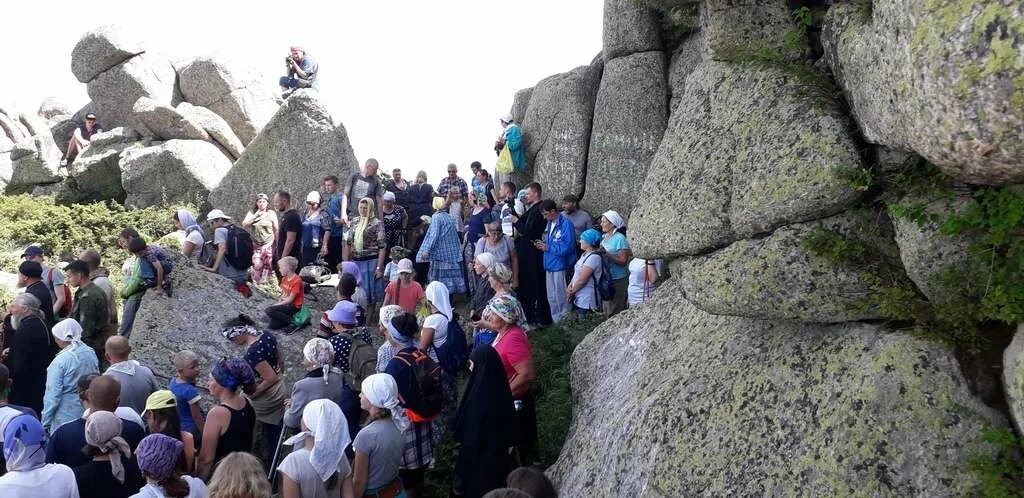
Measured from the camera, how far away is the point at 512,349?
8617mm

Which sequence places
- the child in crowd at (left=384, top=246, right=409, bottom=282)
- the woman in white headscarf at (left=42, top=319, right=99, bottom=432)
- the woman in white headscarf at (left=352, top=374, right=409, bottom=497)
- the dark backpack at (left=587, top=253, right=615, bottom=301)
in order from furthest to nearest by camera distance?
the child in crowd at (left=384, top=246, right=409, bottom=282) < the dark backpack at (left=587, top=253, right=615, bottom=301) < the woman in white headscarf at (left=42, top=319, right=99, bottom=432) < the woman in white headscarf at (left=352, top=374, right=409, bottom=497)

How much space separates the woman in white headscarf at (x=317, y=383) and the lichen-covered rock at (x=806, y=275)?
4051mm

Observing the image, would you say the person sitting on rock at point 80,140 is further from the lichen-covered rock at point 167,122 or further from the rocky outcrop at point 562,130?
the rocky outcrop at point 562,130

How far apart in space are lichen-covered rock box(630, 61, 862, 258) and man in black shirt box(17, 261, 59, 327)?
8.21 m

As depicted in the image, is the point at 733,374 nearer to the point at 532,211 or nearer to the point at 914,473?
the point at 914,473

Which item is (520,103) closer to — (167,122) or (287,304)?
(287,304)

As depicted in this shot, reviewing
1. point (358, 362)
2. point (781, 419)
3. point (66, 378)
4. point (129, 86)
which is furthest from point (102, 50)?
point (781, 419)

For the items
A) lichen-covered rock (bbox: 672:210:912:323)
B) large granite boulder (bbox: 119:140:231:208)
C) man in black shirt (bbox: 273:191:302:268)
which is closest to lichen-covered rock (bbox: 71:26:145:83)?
large granite boulder (bbox: 119:140:231:208)

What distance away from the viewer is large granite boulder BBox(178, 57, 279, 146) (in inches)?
1081

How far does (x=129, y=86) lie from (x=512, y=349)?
22.3m

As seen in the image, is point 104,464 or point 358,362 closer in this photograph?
point 104,464

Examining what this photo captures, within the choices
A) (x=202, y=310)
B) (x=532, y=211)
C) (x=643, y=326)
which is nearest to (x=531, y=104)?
(x=532, y=211)

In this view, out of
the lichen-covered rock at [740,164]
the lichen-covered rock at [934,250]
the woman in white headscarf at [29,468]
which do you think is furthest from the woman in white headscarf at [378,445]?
the lichen-covered rock at [934,250]

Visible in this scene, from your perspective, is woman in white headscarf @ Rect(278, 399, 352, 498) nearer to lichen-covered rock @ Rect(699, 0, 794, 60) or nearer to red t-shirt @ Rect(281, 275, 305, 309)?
lichen-covered rock @ Rect(699, 0, 794, 60)
